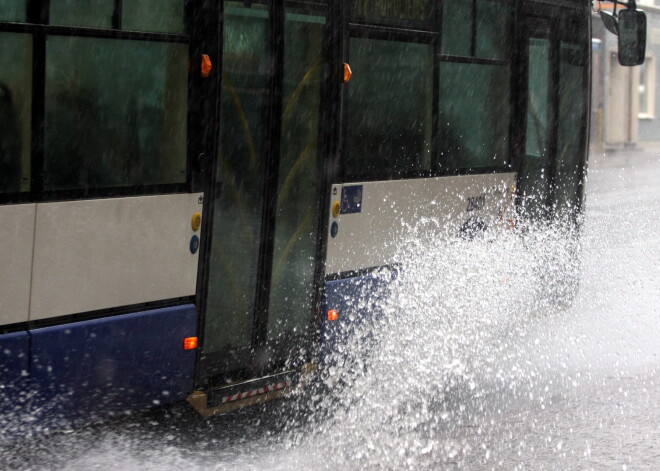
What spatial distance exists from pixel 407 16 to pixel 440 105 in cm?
74

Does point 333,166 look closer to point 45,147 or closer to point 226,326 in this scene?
point 226,326

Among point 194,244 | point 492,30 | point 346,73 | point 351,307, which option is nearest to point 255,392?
point 351,307

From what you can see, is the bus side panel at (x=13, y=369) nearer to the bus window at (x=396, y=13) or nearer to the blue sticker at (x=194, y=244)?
the blue sticker at (x=194, y=244)

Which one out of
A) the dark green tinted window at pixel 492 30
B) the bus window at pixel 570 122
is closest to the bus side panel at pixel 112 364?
the dark green tinted window at pixel 492 30

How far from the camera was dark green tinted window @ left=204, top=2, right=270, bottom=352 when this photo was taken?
588 cm

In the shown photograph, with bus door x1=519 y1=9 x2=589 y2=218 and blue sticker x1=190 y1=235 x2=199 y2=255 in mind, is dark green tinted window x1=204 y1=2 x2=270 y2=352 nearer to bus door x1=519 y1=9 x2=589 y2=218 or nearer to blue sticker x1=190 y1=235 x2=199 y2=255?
blue sticker x1=190 y1=235 x2=199 y2=255

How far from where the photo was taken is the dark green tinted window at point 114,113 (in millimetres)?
5016

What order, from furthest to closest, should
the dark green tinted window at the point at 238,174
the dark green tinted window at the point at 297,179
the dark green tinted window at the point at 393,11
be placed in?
1. the dark green tinted window at the point at 393,11
2. the dark green tinted window at the point at 297,179
3. the dark green tinted window at the point at 238,174

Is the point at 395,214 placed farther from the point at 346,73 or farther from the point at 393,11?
the point at 393,11

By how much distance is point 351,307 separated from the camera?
22.5 feet

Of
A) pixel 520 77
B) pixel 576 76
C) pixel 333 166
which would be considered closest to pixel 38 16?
pixel 333 166

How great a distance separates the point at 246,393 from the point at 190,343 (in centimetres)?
62

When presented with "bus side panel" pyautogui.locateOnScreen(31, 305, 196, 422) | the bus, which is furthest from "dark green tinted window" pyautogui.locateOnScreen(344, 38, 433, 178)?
"bus side panel" pyautogui.locateOnScreen(31, 305, 196, 422)

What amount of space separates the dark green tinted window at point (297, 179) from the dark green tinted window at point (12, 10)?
1810mm
